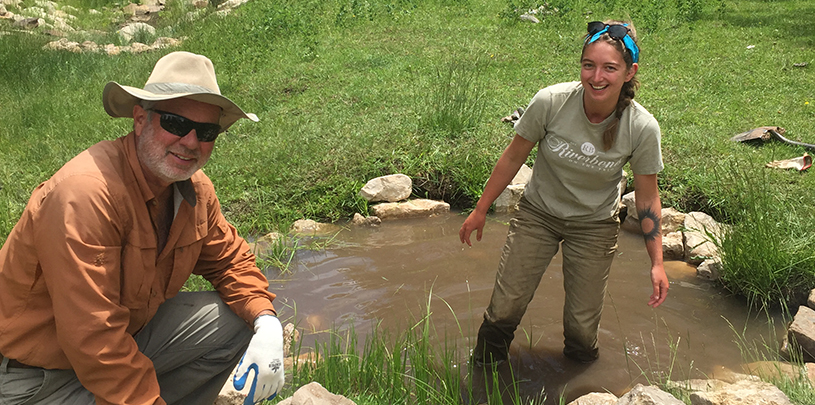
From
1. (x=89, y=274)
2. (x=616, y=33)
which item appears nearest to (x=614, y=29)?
(x=616, y=33)

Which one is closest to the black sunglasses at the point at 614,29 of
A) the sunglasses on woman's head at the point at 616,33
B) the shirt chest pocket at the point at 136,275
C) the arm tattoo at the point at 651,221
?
the sunglasses on woman's head at the point at 616,33

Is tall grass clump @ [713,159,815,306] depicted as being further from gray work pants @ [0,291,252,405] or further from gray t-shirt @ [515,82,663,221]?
gray work pants @ [0,291,252,405]

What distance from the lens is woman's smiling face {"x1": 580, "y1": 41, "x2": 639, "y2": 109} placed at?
9.93ft

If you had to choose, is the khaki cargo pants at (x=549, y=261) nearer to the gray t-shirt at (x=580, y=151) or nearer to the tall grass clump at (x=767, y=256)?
the gray t-shirt at (x=580, y=151)

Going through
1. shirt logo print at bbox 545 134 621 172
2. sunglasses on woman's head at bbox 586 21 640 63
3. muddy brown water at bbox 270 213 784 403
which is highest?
sunglasses on woman's head at bbox 586 21 640 63

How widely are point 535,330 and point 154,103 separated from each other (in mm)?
2723

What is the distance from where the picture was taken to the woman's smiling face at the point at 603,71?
3025mm

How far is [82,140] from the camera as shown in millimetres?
6910

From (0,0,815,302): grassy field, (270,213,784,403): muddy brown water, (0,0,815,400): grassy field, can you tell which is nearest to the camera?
(270,213,784,403): muddy brown water

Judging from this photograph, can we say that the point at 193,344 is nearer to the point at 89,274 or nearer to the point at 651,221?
the point at 89,274

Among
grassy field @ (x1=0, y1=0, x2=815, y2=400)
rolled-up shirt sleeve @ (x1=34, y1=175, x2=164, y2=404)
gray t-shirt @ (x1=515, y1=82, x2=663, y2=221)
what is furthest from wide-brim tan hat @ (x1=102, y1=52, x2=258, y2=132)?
grassy field @ (x1=0, y1=0, x2=815, y2=400)

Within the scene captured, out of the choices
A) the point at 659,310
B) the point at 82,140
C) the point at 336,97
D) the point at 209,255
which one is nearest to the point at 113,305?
the point at 209,255

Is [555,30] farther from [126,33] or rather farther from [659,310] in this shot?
[126,33]

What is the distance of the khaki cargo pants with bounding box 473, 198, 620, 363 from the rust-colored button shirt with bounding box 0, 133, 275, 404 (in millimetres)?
1746
